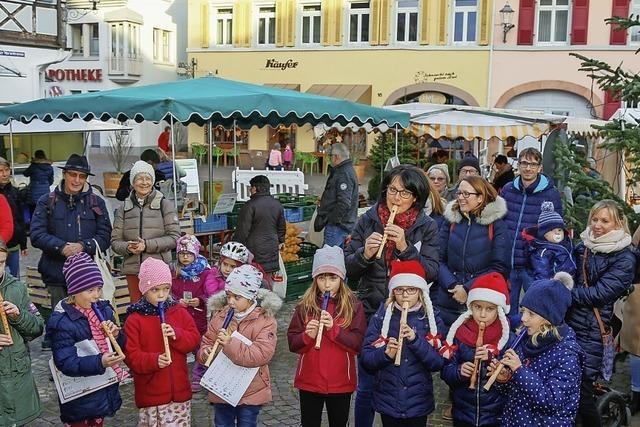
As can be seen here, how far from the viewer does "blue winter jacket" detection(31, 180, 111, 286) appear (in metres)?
5.75

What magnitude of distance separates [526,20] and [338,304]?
23.5 meters

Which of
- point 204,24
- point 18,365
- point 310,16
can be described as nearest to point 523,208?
point 18,365

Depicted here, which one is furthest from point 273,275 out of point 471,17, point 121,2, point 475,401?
point 121,2

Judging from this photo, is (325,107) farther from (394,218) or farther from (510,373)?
(510,373)

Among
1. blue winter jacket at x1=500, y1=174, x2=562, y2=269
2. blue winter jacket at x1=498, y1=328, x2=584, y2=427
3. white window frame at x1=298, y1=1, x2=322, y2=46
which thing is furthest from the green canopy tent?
white window frame at x1=298, y1=1, x2=322, y2=46

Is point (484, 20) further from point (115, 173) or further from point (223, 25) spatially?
point (115, 173)

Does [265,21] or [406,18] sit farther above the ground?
[265,21]

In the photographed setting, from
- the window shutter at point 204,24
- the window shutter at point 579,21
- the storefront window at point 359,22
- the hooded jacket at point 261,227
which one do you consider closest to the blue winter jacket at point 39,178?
the hooded jacket at point 261,227

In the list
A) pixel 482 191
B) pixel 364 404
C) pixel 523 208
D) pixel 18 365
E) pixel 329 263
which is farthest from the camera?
pixel 523 208

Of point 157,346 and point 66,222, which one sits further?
point 66,222

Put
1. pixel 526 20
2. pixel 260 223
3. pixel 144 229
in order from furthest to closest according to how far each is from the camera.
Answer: pixel 526 20
pixel 260 223
pixel 144 229

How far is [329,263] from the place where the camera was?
411 cm

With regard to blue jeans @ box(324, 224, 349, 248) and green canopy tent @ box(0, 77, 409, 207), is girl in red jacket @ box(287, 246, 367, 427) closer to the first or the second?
green canopy tent @ box(0, 77, 409, 207)

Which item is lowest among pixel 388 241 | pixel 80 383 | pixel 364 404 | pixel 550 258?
pixel 364 404
